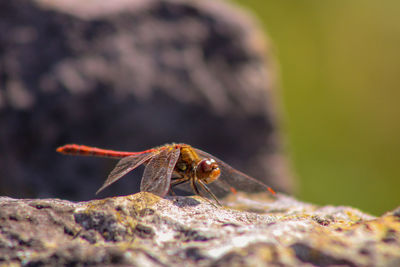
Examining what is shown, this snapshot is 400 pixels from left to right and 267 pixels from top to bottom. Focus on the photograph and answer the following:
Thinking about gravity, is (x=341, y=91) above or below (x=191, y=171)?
above

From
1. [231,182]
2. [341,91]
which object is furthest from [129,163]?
[341,91]

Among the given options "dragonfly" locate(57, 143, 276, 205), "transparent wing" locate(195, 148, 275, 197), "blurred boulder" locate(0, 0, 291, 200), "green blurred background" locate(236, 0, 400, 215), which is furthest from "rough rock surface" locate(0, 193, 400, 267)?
"green blurred background" locate(236, 0, 400, 215)

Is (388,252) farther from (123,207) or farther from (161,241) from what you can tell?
(123,207)

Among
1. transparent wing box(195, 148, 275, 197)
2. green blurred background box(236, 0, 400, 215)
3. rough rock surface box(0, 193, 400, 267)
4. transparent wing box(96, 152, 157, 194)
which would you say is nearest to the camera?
rough rock surface box(0, 193, 400, 267)

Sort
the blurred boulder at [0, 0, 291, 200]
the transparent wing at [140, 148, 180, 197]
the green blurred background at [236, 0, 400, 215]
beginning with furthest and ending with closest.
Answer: the green blurred background at [236, 0, 400, 215] < the blurred boulder at [0, 0, 291, 200] < the transparent wing at [140, 148, 180, 197]

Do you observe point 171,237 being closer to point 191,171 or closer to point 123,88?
point 191,171

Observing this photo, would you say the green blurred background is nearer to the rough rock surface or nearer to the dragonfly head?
the dragonfly head
